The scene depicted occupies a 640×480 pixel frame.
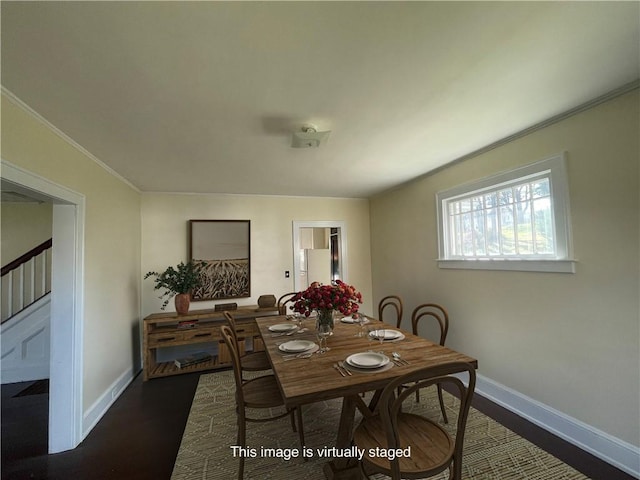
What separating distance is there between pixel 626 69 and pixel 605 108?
35 centimetres

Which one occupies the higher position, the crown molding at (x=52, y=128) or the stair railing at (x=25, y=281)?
the crown molding at (x=52, y=128)

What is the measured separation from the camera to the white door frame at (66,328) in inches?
83.5

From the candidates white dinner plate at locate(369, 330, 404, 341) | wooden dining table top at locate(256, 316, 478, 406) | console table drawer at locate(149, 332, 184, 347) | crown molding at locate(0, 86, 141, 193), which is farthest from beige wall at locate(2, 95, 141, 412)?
white dinner plate at locate(369, 330, 404, 341)

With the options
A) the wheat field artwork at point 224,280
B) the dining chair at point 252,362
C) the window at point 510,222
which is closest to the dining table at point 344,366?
the dining chair at point 252,362

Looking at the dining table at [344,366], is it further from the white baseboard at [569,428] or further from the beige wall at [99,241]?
the beige wall at [99,241]

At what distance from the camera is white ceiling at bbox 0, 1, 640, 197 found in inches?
44.4

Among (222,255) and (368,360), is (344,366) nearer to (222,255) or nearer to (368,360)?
(368,360)

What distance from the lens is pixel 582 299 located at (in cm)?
199

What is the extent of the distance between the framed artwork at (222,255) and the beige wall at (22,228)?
6.56 ft

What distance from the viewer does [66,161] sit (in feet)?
7.00

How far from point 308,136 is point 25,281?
13.8ft

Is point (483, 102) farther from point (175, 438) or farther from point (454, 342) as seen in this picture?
point (175, 438)

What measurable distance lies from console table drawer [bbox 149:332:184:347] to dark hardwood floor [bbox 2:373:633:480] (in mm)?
555

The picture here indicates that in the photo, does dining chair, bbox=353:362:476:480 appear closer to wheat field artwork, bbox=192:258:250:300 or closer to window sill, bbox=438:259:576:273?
window sill, bbox=438:259:576:273
